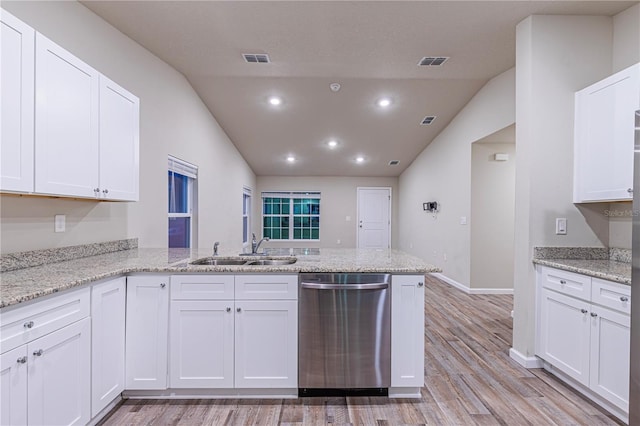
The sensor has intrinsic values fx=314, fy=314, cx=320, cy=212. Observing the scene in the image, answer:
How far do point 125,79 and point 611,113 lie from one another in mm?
3841

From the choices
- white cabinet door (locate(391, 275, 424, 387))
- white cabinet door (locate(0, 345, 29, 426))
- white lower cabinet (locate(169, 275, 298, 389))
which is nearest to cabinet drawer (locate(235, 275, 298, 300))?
white lower cabinet (locate(169, 275, 298, 389))

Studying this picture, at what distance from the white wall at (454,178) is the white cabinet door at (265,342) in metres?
3.46

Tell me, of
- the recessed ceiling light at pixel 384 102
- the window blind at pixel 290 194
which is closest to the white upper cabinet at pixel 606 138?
the recessed ceiling light at pixel 384 102

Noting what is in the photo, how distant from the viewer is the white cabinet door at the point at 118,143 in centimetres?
210

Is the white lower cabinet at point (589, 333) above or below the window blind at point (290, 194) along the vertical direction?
below

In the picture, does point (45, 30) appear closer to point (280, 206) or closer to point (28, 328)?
point (28, 328)

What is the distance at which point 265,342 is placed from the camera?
2.04m

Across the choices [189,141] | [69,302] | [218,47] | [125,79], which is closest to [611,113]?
[218,47]

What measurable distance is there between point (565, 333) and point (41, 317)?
123 inches

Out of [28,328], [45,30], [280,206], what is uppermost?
[45,30]

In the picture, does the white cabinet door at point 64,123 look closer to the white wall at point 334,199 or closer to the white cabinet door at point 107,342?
the white cabinet door at point 107,342

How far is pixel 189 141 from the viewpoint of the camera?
4.03 metres

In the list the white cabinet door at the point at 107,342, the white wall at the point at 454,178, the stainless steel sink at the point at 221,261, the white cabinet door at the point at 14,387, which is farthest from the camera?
the white wall at the point at 454,178

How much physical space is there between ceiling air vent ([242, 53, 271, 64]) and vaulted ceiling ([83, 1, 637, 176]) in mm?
68
